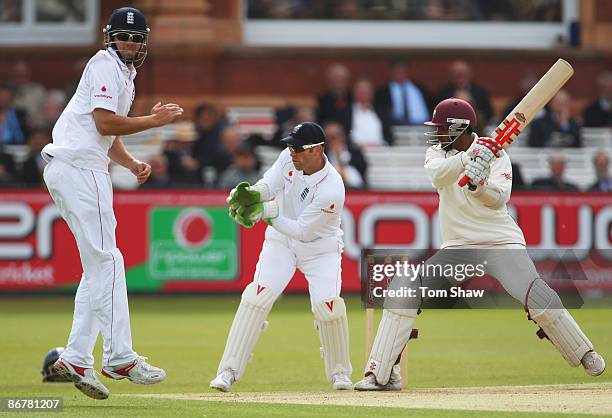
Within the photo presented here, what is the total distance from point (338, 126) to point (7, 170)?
4.64 m

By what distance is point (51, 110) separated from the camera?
2217 centimetres

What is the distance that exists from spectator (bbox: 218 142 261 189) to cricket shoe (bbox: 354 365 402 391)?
368 inches

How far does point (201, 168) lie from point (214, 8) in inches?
188

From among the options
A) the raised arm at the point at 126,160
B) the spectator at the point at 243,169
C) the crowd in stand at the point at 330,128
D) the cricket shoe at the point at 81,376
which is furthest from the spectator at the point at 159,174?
the cricket shoe at the point at 81,376

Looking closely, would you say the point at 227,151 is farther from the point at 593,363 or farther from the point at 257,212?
the point at 593,363

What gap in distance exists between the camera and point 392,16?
25.7 metres

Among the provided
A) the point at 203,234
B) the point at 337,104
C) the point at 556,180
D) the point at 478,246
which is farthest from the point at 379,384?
the point at 337,104

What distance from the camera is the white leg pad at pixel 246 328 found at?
11102mm

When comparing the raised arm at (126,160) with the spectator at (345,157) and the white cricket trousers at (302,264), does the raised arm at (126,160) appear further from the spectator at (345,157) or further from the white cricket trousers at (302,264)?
the spectator at (345,157)

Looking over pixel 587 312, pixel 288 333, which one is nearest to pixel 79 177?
pixel 587 312

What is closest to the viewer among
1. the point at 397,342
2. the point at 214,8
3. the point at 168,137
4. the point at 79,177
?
the point at 79,177

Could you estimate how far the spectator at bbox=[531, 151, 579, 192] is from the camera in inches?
811

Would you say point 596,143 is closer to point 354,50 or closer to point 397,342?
point 354,50

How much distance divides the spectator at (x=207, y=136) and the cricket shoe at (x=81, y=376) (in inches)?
432
